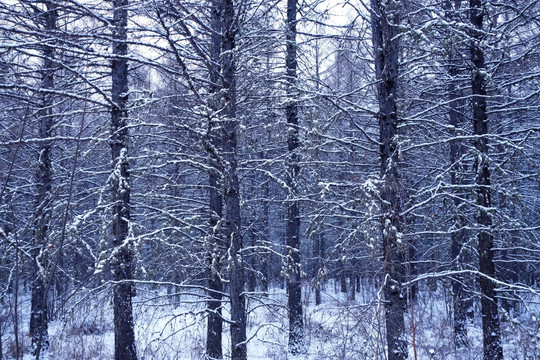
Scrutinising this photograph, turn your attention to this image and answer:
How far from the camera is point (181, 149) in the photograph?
8.32m

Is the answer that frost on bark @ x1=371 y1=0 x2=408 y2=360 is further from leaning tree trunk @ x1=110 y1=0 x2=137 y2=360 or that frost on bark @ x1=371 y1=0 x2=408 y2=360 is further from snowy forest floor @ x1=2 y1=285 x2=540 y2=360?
leaning tree trunk @ x1=110 y1=0 x2=137 y2=360

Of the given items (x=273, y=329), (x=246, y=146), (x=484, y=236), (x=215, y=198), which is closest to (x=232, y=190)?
(x=246, y=146)

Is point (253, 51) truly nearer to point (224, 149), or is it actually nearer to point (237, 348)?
point (224, 149)

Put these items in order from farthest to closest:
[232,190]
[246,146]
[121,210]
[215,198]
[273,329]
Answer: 1. [215,198]
2. [246,146]
3. [121,210]
4. [273,329]
5. [232,190]

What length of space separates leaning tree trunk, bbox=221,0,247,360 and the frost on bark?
192cm

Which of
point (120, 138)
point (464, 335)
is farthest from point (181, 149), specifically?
point (464, 335)

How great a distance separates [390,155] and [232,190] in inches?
88.9

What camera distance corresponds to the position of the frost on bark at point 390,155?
17.4 ft

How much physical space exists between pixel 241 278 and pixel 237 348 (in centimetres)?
91

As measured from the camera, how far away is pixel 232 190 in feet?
19.4

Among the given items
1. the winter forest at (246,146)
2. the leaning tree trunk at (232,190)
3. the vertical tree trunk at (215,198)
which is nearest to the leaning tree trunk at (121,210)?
the winter forest at (246,146)

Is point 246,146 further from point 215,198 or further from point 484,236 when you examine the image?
point 484,236

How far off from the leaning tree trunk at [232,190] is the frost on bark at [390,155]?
6.29 feet

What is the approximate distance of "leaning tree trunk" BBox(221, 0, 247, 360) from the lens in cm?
570
